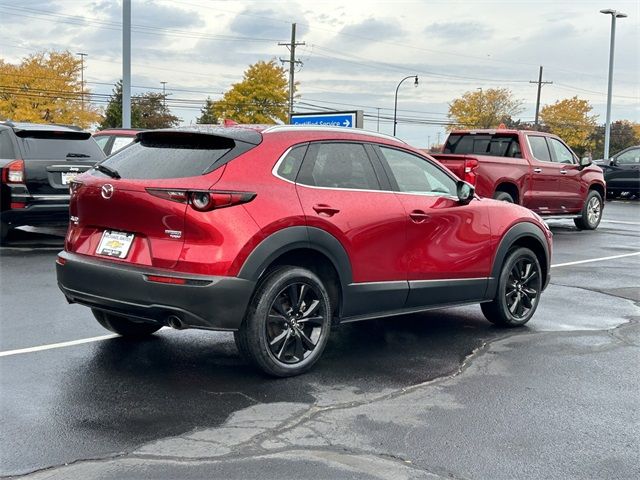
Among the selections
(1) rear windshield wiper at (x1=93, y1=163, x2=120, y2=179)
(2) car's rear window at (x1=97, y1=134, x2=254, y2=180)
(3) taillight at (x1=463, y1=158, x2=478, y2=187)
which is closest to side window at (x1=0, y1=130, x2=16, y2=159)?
(1) rear windshield wiper at (x1=93, y1=163, x2=120, y2=179)

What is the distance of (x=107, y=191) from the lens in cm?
511

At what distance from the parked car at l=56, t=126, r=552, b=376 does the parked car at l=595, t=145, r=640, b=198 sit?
2039 centimetres

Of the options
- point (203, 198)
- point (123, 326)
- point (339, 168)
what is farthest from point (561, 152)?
point (203, 198)

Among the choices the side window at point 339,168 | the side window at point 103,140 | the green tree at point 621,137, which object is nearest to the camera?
the side window at point 339,168

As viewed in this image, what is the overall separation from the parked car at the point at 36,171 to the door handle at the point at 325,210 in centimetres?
637

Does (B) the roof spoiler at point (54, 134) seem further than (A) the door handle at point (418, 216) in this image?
Yes

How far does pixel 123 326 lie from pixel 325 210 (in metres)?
1.98

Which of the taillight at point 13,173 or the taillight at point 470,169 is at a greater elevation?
the taillight at point 470,169

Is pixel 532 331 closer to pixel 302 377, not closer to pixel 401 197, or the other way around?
pixel 401 197

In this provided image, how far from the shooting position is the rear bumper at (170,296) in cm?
474

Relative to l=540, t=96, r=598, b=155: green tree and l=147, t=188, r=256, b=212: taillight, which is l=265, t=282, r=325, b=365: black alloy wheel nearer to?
l=147, t=188, r=256, b=212: taillight

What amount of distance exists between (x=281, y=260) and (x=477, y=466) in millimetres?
1978

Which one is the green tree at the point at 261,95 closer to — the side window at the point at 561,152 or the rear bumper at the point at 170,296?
the side window at the point at 561,152

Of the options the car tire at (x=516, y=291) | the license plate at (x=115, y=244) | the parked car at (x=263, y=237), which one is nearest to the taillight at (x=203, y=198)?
the parked car at (x=263, y=237)
